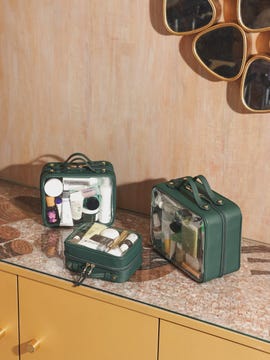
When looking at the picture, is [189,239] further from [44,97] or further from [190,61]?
[44,97]

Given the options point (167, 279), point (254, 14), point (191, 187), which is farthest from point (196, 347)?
point (254, 14)

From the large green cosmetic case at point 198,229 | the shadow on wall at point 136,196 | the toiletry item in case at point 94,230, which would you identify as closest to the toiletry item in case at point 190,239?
the large green cosmetic case at point 198,229

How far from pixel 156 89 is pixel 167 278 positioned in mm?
573

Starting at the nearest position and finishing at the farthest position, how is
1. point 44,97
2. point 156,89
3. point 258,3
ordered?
point 258,3 → point 156,89 → point 44,97

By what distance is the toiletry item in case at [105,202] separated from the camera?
185cm

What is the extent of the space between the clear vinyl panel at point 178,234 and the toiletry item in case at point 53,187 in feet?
0.93

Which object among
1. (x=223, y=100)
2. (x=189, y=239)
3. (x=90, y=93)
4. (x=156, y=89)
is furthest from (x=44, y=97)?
(x=189, y=239)

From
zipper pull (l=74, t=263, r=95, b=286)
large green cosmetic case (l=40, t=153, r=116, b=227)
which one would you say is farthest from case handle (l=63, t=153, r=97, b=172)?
zipper pull (l=74, t=263, r=95, b=286)

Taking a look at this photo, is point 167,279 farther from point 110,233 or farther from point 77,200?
point 77,200

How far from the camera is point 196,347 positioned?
1521 millimetres

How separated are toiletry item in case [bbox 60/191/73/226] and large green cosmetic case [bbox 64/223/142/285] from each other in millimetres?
173

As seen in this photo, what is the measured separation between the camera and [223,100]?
1786 millimetres

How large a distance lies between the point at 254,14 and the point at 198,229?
58 centimetres

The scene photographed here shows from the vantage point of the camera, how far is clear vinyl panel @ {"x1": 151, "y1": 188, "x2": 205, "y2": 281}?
5.29 feet
